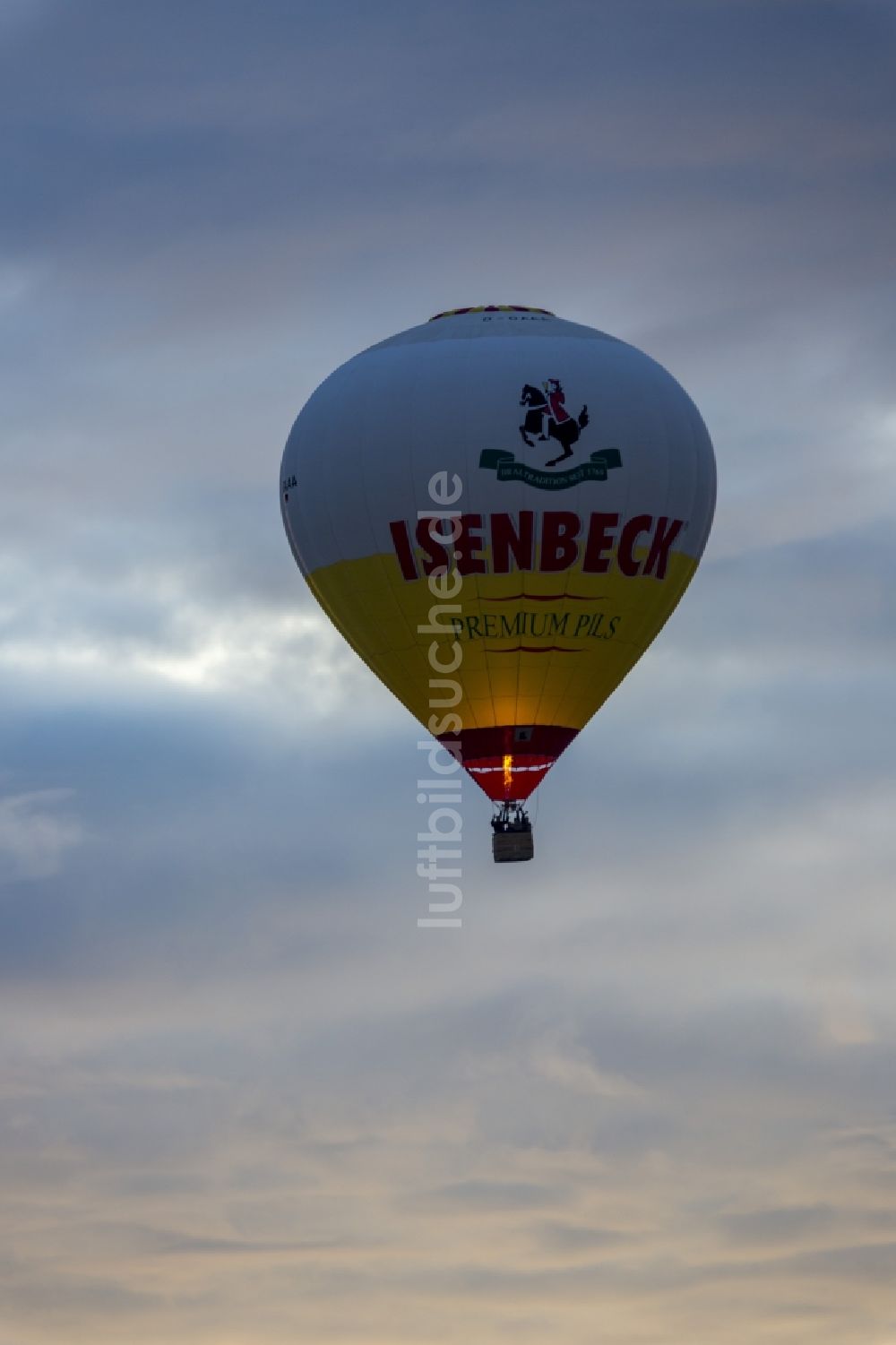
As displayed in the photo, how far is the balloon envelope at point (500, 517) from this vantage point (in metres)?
99.6

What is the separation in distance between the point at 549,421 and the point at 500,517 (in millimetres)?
2043

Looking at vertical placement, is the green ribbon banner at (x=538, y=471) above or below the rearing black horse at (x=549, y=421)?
below

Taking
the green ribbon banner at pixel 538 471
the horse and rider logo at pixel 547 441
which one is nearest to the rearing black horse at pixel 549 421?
the horse and rider logo at pixel 547 441

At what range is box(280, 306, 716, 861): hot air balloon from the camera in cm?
9956

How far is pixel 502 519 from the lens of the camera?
326 feet

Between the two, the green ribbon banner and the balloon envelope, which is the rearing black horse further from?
the green ribbon banner

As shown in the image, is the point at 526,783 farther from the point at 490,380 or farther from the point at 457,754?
the point at 490,380

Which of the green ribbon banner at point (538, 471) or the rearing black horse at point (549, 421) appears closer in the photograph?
the green ribbon banner at point (538, 471)

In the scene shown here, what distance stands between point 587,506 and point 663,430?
2.35m

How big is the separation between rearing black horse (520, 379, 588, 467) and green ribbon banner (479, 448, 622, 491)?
0.27 metres

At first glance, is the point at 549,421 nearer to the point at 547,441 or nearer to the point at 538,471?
the point at 547,441

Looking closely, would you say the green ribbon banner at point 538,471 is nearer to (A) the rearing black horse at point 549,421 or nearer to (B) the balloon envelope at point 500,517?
(B) the balloon envelope at point 500,517

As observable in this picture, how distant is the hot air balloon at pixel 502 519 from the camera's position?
9956cm

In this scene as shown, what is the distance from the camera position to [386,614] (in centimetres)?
10088
